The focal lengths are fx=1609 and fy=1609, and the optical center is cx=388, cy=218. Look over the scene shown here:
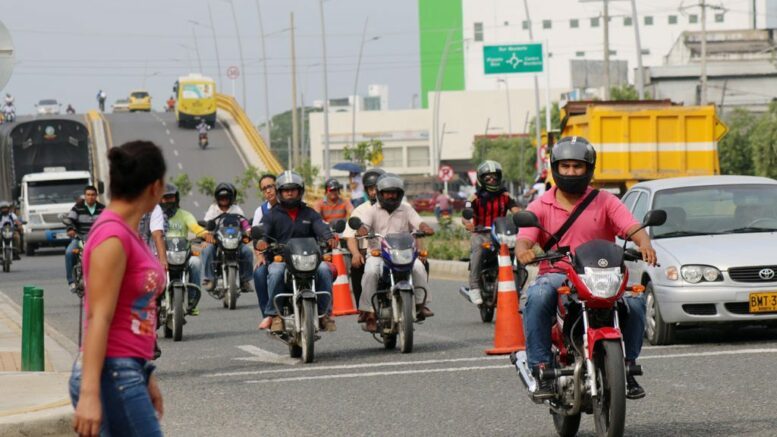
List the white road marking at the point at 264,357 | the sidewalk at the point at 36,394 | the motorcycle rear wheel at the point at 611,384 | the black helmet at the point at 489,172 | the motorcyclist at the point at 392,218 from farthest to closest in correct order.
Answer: the black helmet at the point at 489,172, the motorcyclist at the point at 392,218, the white road marking at the point at 264,357, the sidewalk at the point at 36,394, the motorcycle rear wheel at the point at 611,384

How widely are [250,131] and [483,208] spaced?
217 feet

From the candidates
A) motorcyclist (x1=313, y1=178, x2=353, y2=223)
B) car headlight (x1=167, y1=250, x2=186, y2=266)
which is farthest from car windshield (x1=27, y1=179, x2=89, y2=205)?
car headlight (x1=167, y1=250, x2=186, y2=266)

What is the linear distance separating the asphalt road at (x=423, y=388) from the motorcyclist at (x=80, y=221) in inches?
184

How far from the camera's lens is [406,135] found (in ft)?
507

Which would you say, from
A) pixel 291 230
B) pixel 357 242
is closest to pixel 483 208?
pixel 357 242

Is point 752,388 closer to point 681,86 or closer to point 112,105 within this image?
point 681,86

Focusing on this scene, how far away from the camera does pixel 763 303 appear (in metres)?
13.5

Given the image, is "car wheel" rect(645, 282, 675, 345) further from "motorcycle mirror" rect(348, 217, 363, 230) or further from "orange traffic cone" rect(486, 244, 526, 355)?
"motorcycle mirror" rect(348, 217, 363, 230)

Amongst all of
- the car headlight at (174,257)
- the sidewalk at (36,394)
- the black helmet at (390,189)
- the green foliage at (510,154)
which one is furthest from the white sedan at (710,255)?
the green foliage at (510,154)

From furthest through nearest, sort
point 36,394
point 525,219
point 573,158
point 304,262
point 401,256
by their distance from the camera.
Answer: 1. point 401,256
2. point 304,262
3. point 36,394
4. point 573,158
5. point 525,219

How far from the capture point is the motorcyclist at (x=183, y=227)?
17.2 metres

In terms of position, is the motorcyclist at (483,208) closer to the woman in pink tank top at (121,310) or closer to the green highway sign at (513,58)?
the woman in pink tank top at (121,310)

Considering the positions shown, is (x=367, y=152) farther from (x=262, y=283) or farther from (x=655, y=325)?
(x=655, y=325)

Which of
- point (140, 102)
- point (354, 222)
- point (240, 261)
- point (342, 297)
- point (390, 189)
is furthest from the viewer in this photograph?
point (140, 102)
